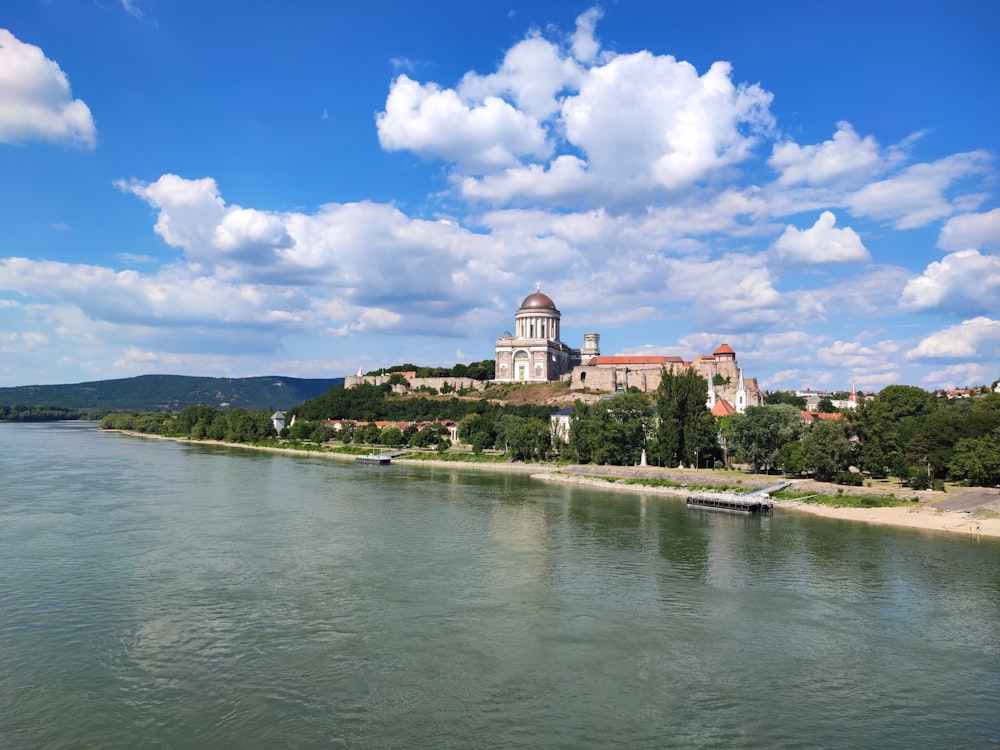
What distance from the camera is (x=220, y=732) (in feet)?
27.1

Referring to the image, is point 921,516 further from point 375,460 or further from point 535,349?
point 535,349

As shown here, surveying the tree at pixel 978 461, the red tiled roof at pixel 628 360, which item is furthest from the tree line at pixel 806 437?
the red tiled roof at pixel 628 360

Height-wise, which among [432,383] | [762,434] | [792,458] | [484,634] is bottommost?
[484,634]

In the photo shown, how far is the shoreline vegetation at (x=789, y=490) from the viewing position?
21719 mm

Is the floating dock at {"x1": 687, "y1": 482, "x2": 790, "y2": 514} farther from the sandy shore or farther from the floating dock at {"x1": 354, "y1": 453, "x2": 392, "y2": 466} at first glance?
the floating dock at {"x1": 354, "y1": 453, "x2": 392, "y2": 466}

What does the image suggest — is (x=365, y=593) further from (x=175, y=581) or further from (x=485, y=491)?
(x=485, y=491)

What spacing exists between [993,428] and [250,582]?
26439mm

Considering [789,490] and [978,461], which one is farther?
[789,490]

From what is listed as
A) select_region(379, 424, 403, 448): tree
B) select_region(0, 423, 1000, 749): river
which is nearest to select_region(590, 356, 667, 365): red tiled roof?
select_region(379, 424, 403, 448): tree

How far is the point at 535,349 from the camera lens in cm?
6512

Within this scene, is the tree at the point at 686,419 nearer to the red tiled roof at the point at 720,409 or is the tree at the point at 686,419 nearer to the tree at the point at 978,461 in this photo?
the red tiled roof at the point at 720,409

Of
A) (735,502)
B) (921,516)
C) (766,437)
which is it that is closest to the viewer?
(921,516)

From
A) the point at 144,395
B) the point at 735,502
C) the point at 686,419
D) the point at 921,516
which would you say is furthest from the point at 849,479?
the point at 144,395

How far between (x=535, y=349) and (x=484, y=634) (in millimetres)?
54306
